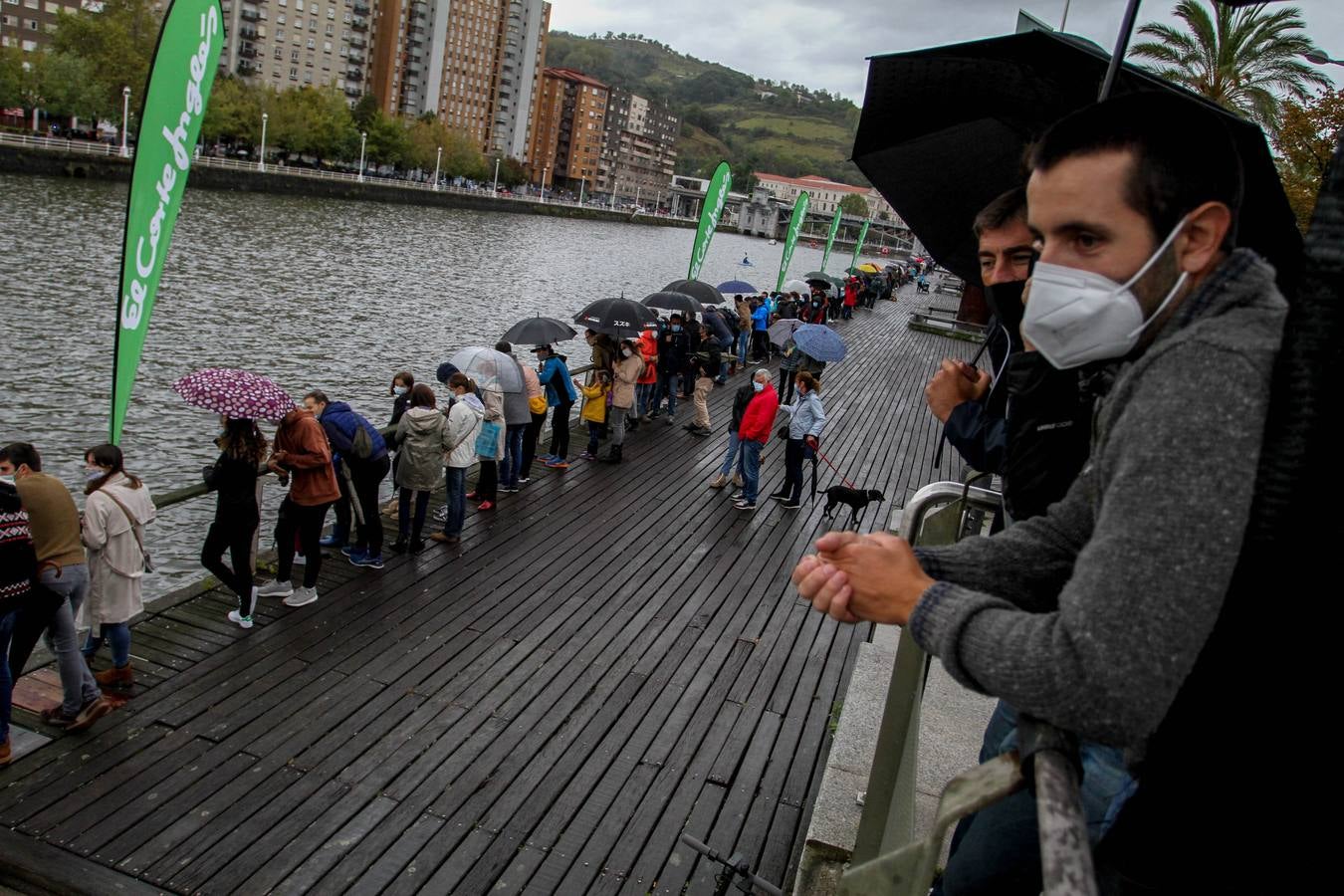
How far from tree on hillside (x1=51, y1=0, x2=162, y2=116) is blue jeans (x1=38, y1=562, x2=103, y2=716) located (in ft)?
255

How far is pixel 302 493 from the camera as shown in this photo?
7738mm

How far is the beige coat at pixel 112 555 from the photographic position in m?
5.95

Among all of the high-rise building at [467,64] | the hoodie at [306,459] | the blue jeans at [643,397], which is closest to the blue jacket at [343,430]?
the hoodie at [306,459]

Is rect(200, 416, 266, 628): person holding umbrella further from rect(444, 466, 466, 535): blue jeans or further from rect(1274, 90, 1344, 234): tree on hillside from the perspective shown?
rect(1274, 90, 1344, 234): tree on hillside

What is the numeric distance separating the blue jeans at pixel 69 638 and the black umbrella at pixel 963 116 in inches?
195

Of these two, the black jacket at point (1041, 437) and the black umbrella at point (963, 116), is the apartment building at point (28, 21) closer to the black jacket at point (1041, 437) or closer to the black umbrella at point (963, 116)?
the black umbrella at point (963, 116)

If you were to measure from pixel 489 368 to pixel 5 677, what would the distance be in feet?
18.9

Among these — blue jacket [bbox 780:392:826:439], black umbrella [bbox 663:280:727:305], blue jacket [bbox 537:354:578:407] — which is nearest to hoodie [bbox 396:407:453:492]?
blue jacket [bbox 537:354:578:407]

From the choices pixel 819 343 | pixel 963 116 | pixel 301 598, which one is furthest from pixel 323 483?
pixel 819 343

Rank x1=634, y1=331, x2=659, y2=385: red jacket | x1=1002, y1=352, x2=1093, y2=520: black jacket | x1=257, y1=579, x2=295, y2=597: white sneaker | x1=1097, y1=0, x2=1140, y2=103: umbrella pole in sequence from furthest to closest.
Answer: x1=634, y1=331, x2=659, y2=385: red jacket → x1=257, y1=579, x2=295, y2=597: white sneaker → x1=1097, y1=0, x2=1140, y2=103: umbrella pole → x1=1002, y1=352, x2=1093, y2=520: black jacket

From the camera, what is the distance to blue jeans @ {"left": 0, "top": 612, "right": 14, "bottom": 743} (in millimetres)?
5281

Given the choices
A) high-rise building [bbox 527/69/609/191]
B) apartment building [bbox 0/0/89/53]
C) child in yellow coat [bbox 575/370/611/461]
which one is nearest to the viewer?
child in yellow coat [bbox 575/370/611/461]

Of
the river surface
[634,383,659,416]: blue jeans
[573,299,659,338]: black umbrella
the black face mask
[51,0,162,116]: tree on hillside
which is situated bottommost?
the river surface

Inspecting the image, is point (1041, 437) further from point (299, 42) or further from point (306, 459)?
point (299, 42)
